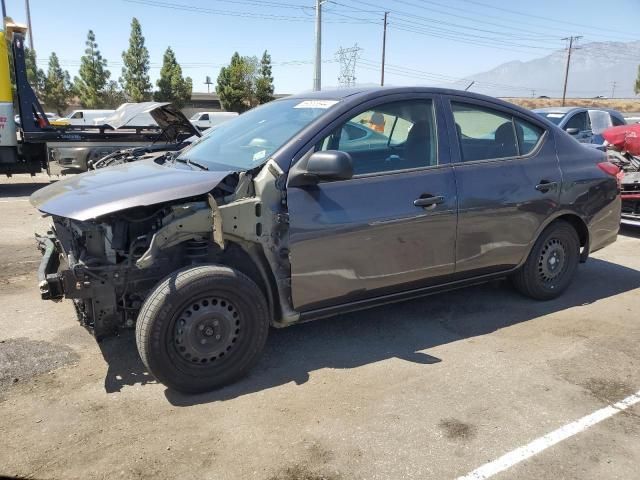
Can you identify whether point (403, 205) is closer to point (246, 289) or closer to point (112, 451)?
point (246, 289)

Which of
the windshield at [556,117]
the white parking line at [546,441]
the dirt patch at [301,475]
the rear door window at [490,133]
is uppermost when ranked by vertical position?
the windshield at [556,117]

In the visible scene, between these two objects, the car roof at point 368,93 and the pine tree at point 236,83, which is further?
the pine tree at point 236,83

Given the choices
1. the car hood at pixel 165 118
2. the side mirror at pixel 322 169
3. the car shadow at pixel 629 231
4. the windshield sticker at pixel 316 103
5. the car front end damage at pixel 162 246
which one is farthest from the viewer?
the car shadow at pixel 629 231

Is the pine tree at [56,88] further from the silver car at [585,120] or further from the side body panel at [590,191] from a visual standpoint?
the side body panel at [590,191]

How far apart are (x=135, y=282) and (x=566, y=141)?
3.84 metres

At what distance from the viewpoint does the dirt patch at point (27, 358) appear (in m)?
3.39

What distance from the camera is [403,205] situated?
143 inches

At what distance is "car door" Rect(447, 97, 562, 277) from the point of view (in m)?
3.98

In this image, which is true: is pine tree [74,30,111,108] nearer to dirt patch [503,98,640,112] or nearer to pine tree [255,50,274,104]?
pine tree [255,50,274,104]

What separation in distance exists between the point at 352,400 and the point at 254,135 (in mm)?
1997

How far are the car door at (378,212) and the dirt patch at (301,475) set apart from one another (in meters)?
1.12

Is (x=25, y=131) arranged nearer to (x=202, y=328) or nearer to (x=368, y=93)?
(x=368, y=93)

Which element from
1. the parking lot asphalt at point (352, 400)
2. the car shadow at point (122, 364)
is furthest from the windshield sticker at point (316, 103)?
the car shadow at point (122, 364)

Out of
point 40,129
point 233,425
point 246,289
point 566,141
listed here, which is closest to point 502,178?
point 566,141
